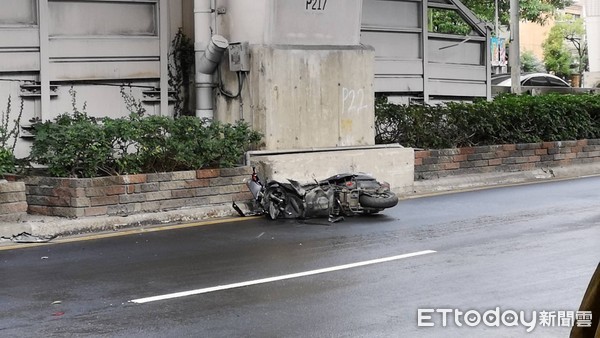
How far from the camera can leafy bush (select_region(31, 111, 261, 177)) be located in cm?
1255

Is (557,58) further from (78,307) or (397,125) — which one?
(78,307)

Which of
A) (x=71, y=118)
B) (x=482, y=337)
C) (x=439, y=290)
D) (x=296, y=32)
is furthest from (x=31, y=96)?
(x=482, y=337)

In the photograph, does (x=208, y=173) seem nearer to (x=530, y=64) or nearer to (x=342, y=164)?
(x=342, y=164)

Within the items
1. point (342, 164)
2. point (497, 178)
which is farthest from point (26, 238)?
point (497, 178)

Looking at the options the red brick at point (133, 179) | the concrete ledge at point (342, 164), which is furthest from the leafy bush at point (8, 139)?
the concrete ledge at point (342, 164)

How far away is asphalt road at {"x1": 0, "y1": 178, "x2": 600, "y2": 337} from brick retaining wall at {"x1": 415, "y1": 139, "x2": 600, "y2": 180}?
350cm

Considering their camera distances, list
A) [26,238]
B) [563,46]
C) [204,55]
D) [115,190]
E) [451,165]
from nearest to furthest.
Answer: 1. [26,238]
2. [115,190]
3. [204,55]
4. [451,165]
5. [563,46]

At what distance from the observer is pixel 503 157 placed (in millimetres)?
18250

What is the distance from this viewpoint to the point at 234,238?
38.4ft

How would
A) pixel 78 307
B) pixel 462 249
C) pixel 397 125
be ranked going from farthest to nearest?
pixel 397 125 → pixel 462 249 → pixel 78 307

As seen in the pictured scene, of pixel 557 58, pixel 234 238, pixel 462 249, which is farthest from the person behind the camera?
pixel 557 58

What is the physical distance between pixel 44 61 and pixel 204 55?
2.38 m

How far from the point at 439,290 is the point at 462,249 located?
219cm

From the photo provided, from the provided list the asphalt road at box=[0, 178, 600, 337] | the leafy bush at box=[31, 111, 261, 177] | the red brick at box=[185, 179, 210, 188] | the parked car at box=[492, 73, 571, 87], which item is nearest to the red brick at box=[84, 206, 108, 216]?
the leafy bush at box=[31, 111, 261, 177]
